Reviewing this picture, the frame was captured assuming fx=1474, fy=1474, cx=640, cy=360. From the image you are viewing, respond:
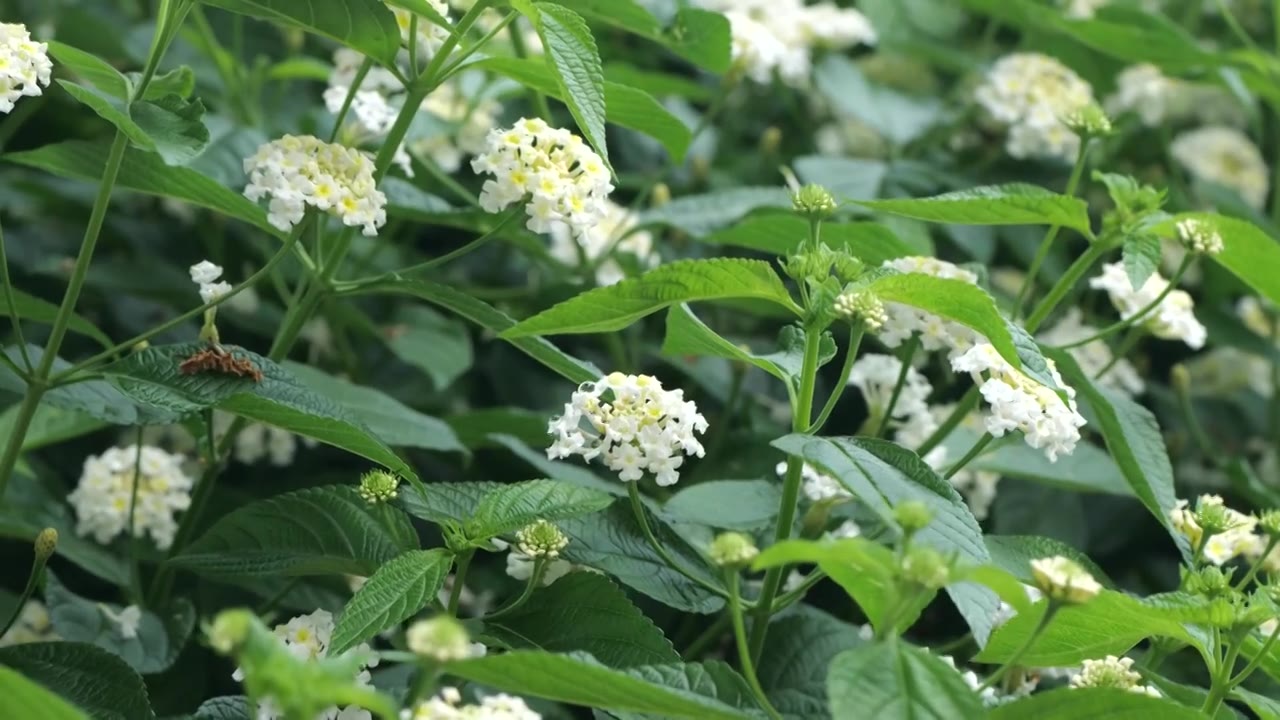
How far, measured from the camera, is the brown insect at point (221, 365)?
3.36 feet

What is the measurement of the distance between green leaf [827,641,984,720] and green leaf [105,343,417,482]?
0.32 metres

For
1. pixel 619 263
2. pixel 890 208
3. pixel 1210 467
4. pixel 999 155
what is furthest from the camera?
pixel 999 155

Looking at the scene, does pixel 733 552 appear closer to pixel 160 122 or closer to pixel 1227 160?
pixel 160 122

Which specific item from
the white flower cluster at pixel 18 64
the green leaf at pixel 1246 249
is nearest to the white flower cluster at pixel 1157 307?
the green leaf at pixel 1246 249

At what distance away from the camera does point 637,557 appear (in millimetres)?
1030

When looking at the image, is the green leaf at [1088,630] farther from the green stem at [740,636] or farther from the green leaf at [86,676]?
the green leaf at [86,676]

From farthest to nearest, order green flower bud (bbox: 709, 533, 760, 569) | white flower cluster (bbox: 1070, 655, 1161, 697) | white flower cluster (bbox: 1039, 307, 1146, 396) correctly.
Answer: white flower cluster (bbox: 1039, 307, 1146, 396) < white flower cluster (bbox: 1070, 655, 1161, 697) < green flower bud (bbox: 709, 533, 760, 569)

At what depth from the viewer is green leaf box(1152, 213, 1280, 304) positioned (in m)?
1.14

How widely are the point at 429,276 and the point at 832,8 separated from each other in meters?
0.74

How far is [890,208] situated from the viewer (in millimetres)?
1069

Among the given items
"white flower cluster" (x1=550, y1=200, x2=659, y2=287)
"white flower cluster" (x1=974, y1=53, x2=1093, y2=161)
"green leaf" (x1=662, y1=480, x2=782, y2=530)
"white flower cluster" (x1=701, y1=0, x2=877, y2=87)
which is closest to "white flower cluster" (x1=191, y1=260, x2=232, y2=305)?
"green leaf" (x1=662, y1=480, x2=782, y2=530)

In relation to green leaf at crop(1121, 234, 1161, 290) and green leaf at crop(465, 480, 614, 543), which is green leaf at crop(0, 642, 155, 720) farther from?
green leaf at crop(1121, 234, 1161, 290)

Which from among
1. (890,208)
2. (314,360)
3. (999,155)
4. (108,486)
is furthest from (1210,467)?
(108,486)

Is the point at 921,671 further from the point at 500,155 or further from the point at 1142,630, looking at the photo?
the point at 500,155
